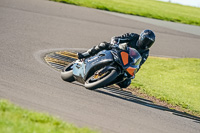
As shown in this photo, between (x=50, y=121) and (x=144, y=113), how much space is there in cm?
301

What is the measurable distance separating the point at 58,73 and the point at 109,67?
7.81ft

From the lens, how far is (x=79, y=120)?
6.21 meters

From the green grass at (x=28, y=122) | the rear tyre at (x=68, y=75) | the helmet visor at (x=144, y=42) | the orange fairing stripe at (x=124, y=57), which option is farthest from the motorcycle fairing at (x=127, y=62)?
the green grass at (x=28, y=122)

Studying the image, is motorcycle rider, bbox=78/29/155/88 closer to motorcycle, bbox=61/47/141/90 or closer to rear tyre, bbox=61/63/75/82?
motorcycle, bbox=61/47/141/90

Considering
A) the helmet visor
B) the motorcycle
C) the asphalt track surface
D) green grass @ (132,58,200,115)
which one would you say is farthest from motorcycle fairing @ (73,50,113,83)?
green grass @ (132,58,200,115)

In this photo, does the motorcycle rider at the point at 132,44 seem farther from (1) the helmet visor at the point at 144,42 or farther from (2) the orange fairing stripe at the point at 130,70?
(2) the orange fairing stripe at the point at 130,70

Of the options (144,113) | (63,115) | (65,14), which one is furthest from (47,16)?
(63,115)

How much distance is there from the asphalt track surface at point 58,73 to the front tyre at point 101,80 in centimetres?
22

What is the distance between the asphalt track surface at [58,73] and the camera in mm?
6797

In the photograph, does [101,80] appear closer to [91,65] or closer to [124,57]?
[91,65]

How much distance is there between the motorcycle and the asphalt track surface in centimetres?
34

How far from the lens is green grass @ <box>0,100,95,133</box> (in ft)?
16.0

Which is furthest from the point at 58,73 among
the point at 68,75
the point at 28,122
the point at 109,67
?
the point at 28,122

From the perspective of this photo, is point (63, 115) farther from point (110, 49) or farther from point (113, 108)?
point (110, 49)
